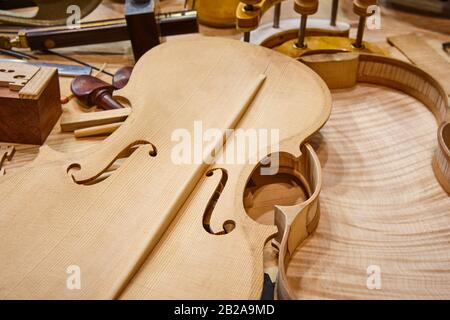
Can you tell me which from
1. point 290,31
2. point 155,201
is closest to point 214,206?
point 155,201

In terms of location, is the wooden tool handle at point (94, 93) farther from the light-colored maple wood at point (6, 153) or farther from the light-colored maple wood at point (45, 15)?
the light-colored maple wood at point (45, 15)

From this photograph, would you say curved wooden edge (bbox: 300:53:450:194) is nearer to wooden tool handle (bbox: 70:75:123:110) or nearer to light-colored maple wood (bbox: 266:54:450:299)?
light-colored maple wood (bbox: 266:54:450:299)

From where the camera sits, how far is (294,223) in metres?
0.89

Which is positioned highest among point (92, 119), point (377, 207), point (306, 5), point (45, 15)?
point (306, 5)

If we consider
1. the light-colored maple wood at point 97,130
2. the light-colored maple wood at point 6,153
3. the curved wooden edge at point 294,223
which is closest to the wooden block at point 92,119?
the light-colored maple wood at point 97,130

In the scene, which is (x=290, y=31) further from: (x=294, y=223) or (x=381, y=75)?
(x=294, y=223)

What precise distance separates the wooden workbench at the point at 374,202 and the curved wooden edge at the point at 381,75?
0.08 ft

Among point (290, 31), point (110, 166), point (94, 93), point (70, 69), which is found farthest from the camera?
point (290, 31)

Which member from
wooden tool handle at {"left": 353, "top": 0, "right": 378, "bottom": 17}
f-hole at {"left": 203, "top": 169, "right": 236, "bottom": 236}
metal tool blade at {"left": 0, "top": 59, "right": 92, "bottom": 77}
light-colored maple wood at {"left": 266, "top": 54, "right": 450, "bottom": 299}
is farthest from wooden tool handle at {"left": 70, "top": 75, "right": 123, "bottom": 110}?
wooden tool handle at {"left": 353, "top": 0, "right": 378, "bottom": 17}

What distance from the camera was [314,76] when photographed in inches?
47.8

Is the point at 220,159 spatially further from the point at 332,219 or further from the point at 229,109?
the point at 332,219

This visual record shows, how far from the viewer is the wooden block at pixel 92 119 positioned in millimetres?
1202

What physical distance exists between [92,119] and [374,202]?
0.72 metres

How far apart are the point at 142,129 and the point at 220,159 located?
0.19m
